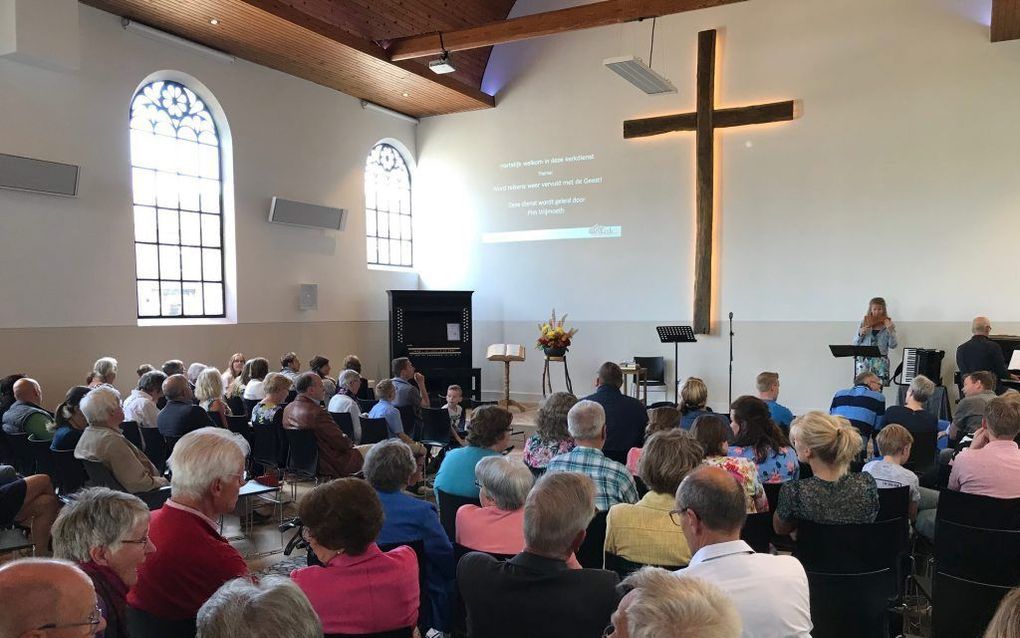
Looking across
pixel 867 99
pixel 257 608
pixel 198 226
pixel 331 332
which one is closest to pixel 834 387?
pixel 867 99

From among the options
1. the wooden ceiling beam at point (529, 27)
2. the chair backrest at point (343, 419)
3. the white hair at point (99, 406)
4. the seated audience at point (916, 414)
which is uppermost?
the wooden ceiling beam at point (529, 27)

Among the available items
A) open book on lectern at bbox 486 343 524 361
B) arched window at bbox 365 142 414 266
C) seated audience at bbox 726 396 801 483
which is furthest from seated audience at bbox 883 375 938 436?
arched window at bbox 365 142 414 266

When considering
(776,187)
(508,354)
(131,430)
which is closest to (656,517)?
(131,430)

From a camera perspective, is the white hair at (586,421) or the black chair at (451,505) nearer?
the black chair at (451,505)

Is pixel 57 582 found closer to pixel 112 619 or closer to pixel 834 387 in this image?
pixel 112 619

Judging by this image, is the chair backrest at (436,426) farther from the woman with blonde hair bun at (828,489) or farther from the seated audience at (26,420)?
the woman with blonde hair bun at (828,489)

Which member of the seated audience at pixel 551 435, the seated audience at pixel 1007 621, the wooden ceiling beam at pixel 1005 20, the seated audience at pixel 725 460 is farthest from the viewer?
the wooden ceiling beam at pixel 1005 20

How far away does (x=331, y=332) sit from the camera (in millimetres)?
10250

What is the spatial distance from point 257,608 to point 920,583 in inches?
132

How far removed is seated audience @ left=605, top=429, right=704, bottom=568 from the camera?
237cm

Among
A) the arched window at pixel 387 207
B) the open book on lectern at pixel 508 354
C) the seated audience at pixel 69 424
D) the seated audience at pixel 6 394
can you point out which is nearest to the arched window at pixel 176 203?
the arched window at pixel 387 207

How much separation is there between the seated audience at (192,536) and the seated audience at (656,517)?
3.99 feet

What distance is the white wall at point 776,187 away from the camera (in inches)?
320

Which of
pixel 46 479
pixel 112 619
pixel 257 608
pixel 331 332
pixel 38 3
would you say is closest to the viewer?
pixel 257 608
